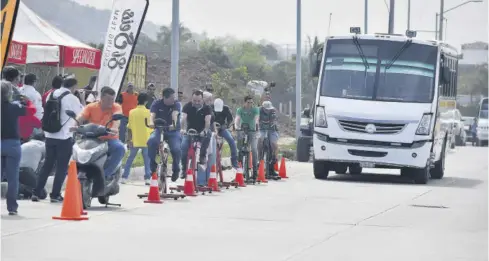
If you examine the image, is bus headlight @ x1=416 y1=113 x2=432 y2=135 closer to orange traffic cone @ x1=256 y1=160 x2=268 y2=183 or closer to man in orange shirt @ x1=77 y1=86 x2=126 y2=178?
orange traffic cone @ x1=256 y1=160 x2=268 y2=183

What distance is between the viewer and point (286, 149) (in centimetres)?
4175

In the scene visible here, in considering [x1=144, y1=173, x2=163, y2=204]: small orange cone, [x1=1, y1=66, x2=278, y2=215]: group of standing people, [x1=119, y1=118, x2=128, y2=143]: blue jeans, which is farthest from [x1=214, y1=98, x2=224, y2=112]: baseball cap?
[x1=144, y1=173, x2=163, y2=204]: small orange cone

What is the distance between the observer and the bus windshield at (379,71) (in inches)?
1087

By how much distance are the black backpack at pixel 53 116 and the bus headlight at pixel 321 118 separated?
371 inches

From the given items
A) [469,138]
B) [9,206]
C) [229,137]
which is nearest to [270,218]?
[9,206]

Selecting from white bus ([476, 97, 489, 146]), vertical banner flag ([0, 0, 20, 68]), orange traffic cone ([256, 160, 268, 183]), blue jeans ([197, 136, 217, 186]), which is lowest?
white bus ([476, 97, 489, 146])

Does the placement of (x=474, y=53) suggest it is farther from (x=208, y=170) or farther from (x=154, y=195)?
(x=154, y=195)

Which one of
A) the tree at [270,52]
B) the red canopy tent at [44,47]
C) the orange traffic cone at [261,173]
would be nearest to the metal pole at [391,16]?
the red canopy tent at [44,47]

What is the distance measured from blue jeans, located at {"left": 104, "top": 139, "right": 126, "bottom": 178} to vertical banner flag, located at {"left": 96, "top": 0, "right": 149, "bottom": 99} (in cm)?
938

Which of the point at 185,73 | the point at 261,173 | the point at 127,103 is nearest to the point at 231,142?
the point at 261,173

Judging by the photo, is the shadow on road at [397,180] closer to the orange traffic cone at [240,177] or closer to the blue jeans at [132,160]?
the orange traffic cone at [240,177]

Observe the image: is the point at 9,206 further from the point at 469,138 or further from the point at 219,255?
the point at 469,138

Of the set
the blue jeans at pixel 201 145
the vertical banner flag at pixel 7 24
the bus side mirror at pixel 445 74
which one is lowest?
Result: the blue jeans at pixel 201 145

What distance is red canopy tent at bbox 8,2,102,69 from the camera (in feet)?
93.2
